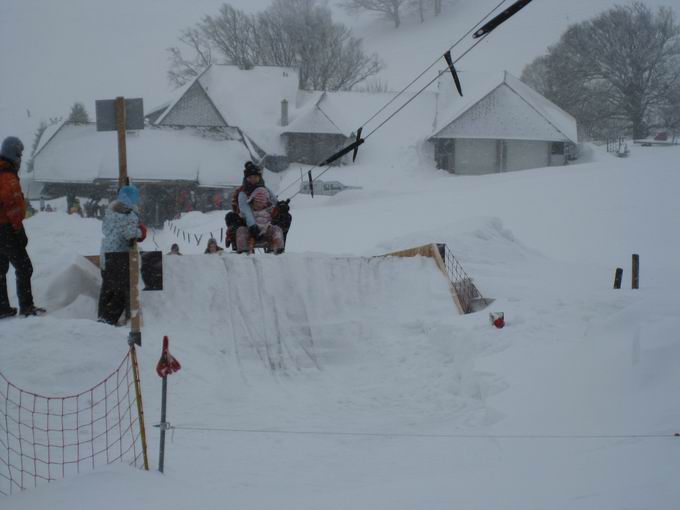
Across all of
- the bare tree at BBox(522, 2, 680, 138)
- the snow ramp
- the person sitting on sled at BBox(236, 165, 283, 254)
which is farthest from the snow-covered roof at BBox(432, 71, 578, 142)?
the snow ramp

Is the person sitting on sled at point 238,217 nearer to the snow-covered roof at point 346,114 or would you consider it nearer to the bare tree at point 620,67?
the snow-covered roof at point 346,114

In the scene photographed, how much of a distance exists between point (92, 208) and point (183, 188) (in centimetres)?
440

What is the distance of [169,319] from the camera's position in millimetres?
8078

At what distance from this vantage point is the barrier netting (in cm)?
495

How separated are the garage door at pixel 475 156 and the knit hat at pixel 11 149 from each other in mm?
32544

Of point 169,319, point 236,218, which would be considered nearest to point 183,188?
point 236,218

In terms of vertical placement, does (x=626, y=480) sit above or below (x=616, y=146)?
below

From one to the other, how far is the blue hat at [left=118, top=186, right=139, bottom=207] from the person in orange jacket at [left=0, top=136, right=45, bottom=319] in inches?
39.7

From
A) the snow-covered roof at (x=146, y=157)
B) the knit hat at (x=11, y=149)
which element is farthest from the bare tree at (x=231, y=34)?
the knit hat at (x=11, y=149)

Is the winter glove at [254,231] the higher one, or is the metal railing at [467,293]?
Answer: the winter glove at [254,231]

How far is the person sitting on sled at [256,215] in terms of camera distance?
10.0 m

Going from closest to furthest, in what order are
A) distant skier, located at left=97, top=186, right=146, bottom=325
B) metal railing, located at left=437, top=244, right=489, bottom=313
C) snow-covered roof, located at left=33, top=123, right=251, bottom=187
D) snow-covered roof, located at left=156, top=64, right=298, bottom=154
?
distant skier, located at left=97, top=186, right=146, bottom=325 → metal railing, located at left=437, top=244, right=489, bottom=313 → snow-covered roof, located at left=33, top=123, right=251, bottom=187 → snow-covered roof, located at left=156, top=64, right=298, bottom=154

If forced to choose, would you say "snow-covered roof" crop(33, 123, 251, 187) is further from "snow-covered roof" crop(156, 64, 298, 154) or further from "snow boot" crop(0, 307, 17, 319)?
"snow boot" crop(0, 307, 17, 319)

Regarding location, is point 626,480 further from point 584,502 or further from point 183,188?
point 183,188
